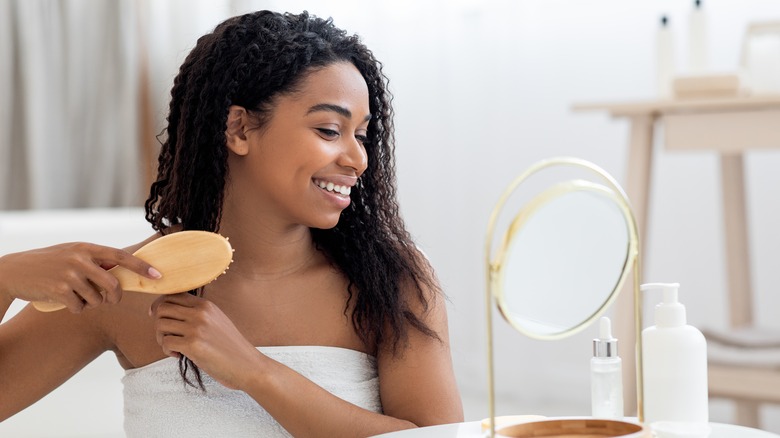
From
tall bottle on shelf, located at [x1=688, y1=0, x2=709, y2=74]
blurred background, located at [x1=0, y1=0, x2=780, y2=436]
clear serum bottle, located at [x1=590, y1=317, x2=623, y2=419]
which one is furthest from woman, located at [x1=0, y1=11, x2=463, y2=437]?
blurred background, located at [x1=0, y1=0, x2=780, y2=436]

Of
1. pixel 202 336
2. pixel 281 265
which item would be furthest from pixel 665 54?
pixel 202 336

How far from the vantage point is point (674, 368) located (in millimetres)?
909

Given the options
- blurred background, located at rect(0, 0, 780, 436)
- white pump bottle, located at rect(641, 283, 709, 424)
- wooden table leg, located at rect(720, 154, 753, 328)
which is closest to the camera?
white pump bottle, located at rect(641, 283, 709, 424)

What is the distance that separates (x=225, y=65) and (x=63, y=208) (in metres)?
2.48

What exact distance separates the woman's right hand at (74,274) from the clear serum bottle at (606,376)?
0.39 m

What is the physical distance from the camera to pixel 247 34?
125 centimetres

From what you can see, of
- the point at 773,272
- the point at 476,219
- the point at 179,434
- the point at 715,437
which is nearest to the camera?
the point at 715,437

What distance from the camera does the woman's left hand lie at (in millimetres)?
1051

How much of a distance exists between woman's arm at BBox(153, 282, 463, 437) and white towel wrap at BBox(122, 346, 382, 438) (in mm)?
36

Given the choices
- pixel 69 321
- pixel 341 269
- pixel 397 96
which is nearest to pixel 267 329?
pixel 341 269

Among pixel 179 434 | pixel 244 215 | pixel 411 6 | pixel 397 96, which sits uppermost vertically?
pixel 411 6

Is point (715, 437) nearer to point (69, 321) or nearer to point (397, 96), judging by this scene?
point (69, 321)

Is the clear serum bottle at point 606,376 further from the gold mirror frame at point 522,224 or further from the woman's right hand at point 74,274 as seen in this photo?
the woman's right hand at point 74,274

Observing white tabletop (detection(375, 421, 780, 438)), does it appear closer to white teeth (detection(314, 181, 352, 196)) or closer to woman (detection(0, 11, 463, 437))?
woman (detection(0, 11, 463, 437))
